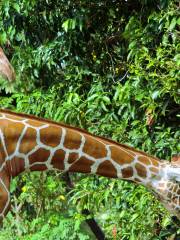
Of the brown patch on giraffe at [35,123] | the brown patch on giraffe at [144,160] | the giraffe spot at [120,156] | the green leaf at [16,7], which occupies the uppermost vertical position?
the green leaf at [16,7]

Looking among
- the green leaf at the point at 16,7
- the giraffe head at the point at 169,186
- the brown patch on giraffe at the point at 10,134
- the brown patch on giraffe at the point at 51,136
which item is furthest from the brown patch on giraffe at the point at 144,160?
the green leaf at the point at 16,7

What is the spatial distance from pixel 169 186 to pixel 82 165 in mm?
590

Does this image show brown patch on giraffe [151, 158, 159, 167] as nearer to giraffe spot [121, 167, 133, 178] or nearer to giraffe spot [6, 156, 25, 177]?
giraffe spot [121, 167, 133, 178]

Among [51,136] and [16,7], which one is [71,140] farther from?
[16,7]

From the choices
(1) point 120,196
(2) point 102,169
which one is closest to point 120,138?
(1) point 120,196

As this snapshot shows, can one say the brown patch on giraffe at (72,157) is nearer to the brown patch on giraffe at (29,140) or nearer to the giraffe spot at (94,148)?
the giraffe spot at (94,148)

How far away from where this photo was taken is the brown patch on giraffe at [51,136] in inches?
158

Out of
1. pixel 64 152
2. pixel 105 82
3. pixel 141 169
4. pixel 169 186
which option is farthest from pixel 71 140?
pixel 105 82

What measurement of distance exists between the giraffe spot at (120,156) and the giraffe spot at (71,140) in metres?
0.23

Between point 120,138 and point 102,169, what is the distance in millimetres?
1251

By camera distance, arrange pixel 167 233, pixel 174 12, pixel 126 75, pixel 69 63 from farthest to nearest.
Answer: pixel 69 63 < pixel 126 75 < pixel 167 233 < pixel 174 12

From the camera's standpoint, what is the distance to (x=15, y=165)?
13.1 feet

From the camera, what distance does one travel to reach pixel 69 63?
600 centimetres

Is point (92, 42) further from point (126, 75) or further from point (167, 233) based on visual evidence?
point (167, 233)
